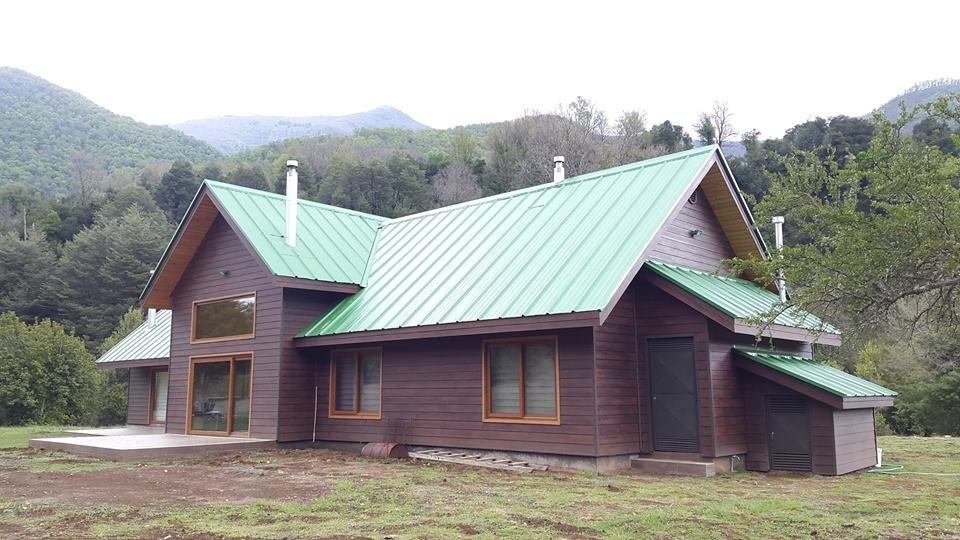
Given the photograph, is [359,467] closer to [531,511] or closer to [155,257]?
[531,511]

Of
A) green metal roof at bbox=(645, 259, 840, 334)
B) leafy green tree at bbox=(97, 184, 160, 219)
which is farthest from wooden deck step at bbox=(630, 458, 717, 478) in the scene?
leafy green tree at bbox=(97, 184, 160, 219)

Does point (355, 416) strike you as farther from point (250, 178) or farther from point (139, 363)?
point (250, 178)

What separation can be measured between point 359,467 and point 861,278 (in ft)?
25.6

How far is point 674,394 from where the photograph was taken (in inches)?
492

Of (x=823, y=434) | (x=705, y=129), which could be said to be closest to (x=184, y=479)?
(x=823, y=434)

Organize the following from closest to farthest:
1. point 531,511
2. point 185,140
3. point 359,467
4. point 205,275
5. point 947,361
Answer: point 531,511 → point 359,467 → point 205,275 → point 947,361 → point 185,140

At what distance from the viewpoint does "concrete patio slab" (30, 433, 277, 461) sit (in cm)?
1371

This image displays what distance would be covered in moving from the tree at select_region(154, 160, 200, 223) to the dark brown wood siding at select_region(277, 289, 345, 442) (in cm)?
5183

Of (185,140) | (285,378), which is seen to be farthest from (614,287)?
(185,140)

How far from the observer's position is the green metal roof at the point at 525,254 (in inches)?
497

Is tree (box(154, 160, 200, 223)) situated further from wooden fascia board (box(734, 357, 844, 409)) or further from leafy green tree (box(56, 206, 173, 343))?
wooden fascia board (box(734, 357, 844, 409))

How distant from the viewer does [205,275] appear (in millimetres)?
18109

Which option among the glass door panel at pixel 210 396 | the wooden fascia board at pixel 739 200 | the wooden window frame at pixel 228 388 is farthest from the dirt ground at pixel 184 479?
the wooden fascia board at pixel 739 200

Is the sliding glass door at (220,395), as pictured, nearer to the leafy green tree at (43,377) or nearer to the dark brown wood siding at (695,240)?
the dark brown wood siding at (695,240)
